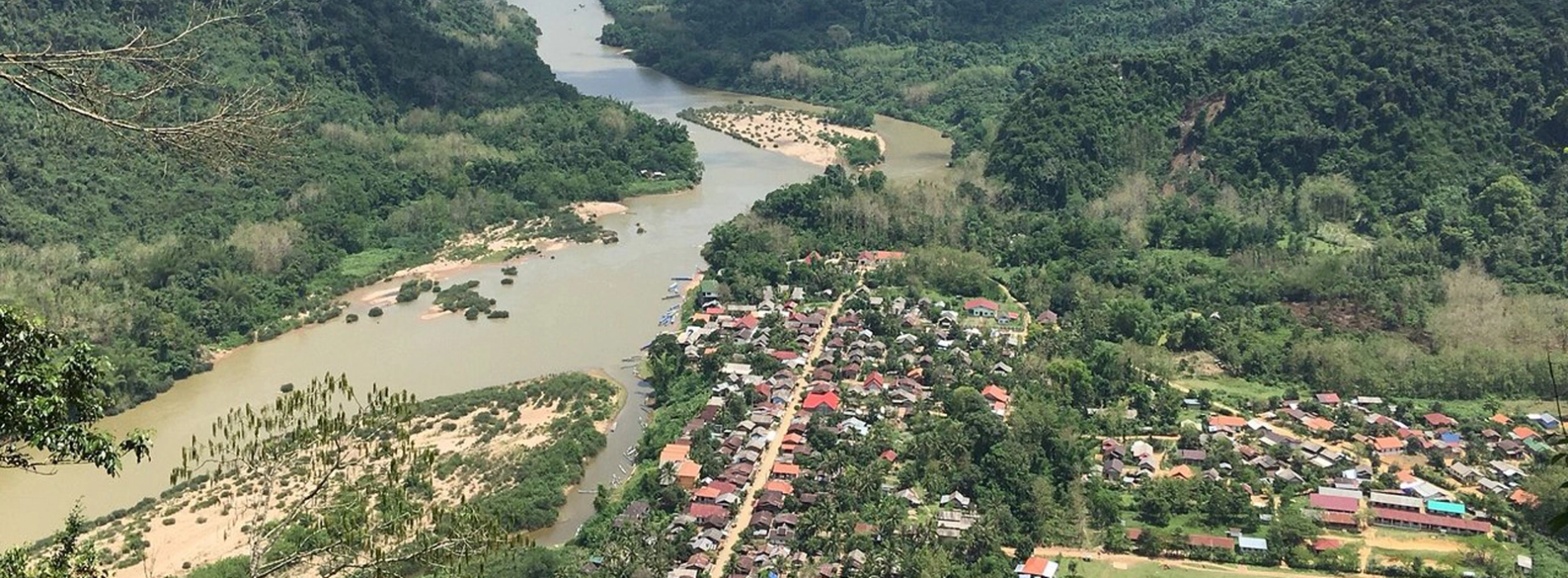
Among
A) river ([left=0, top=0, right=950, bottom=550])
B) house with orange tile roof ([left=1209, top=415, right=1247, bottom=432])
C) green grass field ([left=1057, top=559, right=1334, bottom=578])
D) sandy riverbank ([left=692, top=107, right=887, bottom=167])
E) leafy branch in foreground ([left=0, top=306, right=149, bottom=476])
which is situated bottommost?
river ([left=0, top=0, right=950, bottom=550])

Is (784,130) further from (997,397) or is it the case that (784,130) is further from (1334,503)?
(1334,503)

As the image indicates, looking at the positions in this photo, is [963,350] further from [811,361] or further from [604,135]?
[604,135]

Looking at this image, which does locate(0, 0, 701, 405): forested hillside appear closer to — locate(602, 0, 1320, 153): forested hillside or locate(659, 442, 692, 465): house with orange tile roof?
locate(659, 442, 692, 465): house with orange tile roof

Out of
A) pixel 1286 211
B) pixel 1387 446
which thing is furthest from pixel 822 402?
pixel 1286 211

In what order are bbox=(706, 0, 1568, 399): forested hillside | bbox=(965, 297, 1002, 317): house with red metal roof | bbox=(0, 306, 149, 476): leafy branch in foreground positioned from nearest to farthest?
1. bbox=(0, 306, 149, 476): leafy branch in foreground
2. bbox=(706, 0, 1568, 399): forested hillside
3. bbox=(965, 297, 1002, 317): house with red metal roof

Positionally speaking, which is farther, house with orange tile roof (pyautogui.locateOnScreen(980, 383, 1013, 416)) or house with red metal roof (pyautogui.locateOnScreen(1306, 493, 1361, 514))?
house with orange tile roof (pyautogui.locateOnScreen(980, 383, 1013, 416))

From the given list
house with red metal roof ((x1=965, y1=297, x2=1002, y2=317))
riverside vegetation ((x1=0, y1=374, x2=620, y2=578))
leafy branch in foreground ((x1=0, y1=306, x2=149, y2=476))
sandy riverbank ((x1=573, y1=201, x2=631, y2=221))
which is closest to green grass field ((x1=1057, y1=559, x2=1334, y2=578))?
riverside vegetation ((x1=0, y1=374, x2=620, y2=578))

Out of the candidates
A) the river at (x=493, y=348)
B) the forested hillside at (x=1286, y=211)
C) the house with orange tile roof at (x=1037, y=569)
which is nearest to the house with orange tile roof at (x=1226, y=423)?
the forested hillside at (x=1286, y=211)
